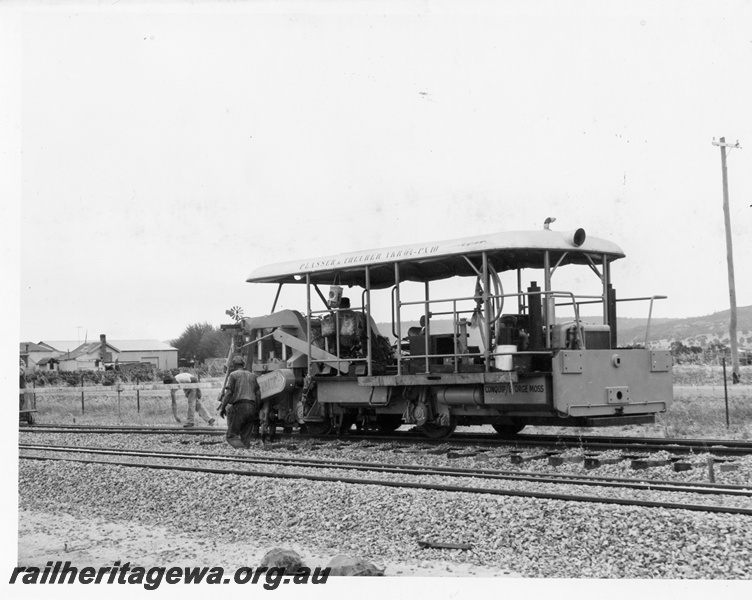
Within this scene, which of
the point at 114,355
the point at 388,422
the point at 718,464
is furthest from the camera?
the point at 114,355

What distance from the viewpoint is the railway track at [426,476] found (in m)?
8.38

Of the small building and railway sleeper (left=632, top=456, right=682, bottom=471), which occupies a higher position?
the small building

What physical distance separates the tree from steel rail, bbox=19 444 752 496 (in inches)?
1954

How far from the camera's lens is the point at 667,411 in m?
17.1

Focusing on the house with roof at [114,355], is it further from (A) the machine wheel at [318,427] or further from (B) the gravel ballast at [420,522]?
(B) the gravel ballast at [420,522]

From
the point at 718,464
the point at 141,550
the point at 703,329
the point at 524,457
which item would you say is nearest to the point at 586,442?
the point at 524,457

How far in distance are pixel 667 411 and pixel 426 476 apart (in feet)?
27.0

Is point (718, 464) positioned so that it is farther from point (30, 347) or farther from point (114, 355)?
point (114, 355)

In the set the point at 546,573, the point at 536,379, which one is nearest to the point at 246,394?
the point at 536,379

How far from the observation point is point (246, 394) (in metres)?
14.5

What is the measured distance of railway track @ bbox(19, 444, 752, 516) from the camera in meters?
8.38

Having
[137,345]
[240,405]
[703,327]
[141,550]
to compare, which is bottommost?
[141,550]

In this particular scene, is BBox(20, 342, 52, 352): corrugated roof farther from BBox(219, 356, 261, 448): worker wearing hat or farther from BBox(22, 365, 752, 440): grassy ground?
BBox(219, 356, 261, 448): worker wearing hat

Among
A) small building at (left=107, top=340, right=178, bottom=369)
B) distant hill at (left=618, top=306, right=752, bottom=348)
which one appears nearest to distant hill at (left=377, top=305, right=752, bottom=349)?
distant hill at (left=618, top=306, right=752, bottom=348)
